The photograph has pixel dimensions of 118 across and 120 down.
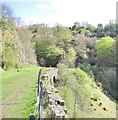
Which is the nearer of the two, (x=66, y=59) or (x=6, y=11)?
(x=6, y=11)

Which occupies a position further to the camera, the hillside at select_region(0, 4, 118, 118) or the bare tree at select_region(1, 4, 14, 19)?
the bare tree at select_region(1, 4, 14, 19)

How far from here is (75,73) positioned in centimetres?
1744

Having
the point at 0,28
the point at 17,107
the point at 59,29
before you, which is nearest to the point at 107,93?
the point at 0,28

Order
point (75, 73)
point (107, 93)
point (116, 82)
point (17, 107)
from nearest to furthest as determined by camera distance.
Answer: point (17, 107) < point (75, 73) < point (107, 93) < point (116, 82)

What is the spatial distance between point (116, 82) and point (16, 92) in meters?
14.7

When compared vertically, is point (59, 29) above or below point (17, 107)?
above

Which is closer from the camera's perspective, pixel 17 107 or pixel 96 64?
pixel 17 107

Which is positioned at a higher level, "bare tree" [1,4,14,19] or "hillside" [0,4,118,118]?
"bare tree" [1,4,14,19]

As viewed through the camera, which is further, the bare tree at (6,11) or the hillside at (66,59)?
the bare tree at (6,11)

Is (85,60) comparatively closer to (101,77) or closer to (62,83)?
(101,77)

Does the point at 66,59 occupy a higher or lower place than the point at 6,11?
lower

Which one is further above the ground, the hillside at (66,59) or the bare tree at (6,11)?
the bare tree at (6,11)

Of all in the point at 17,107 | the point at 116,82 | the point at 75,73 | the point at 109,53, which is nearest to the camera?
the point at 17,107

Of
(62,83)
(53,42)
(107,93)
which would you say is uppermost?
(53,42)
